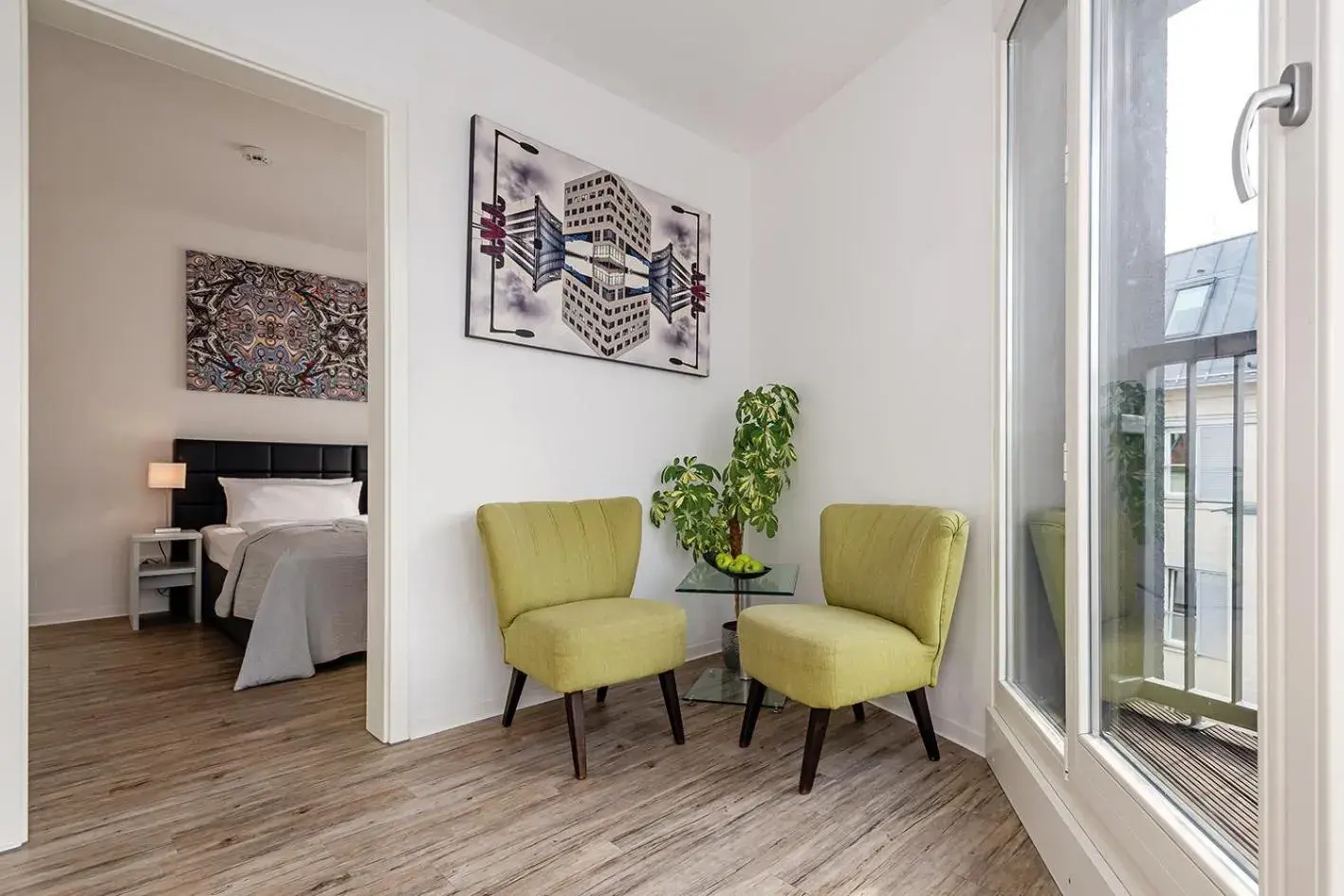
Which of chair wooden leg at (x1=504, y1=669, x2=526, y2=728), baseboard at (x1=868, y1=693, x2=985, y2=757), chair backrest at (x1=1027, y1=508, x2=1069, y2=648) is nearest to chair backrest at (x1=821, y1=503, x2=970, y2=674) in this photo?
chair backrest at (x1=1027, y1=508, x2=1069, y2=648)

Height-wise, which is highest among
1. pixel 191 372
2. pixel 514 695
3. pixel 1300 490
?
pixel 191 372

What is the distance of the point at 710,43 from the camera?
9.15 feet

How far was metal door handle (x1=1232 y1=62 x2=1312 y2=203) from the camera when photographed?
88 centimetres

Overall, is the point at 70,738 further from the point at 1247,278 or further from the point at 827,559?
the point at 1247,278

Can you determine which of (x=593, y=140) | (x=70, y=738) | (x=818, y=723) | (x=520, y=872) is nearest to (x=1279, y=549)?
(x=818, y=723)

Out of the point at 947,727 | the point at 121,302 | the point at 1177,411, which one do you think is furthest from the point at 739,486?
the point at 121,302

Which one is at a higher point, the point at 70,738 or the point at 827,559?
the point at 827,559

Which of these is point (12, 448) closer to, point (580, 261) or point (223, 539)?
point (580, 261)

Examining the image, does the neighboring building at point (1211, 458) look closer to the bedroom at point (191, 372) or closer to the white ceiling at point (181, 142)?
the bedroom at point (191, 372)

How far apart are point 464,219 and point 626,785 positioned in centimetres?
211

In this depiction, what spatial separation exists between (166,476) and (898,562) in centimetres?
450

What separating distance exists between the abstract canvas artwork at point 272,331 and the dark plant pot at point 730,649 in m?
3.23

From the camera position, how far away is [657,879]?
1.63 meters

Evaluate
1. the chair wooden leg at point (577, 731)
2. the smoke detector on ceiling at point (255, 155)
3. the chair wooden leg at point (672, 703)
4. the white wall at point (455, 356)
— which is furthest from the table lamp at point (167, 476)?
the chair wooden leg at point (672, 703)
